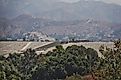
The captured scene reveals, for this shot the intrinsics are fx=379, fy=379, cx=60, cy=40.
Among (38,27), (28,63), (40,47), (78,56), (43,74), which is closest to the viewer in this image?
(43,74)

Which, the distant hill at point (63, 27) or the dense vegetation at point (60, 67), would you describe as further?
the distant hill at point (63, 27)

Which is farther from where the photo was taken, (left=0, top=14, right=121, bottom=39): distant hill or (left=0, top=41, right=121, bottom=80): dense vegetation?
(left=0, top=14, right=121, bottom=39): distant hill

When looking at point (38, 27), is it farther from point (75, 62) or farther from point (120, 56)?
point (120, 56)

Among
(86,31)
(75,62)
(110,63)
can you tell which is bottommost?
(86,31)

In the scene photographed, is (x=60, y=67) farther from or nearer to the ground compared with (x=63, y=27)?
farther from the ground

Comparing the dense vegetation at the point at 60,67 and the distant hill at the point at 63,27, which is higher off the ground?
the dense vegetation at the point at 60,67

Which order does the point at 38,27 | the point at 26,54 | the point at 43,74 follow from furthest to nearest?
1. the point at 38,27
2. the point at 26,54
3. the point at 43,74

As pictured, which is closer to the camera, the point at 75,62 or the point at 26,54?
the point at 75,62

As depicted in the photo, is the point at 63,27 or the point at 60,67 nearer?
the point at 60,67

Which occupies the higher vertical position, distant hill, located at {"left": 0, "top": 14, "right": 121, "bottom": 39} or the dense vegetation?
the dense vegetation

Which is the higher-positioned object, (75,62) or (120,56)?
(120,56)

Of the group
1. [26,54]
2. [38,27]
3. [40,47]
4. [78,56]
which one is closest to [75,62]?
[78,56]
